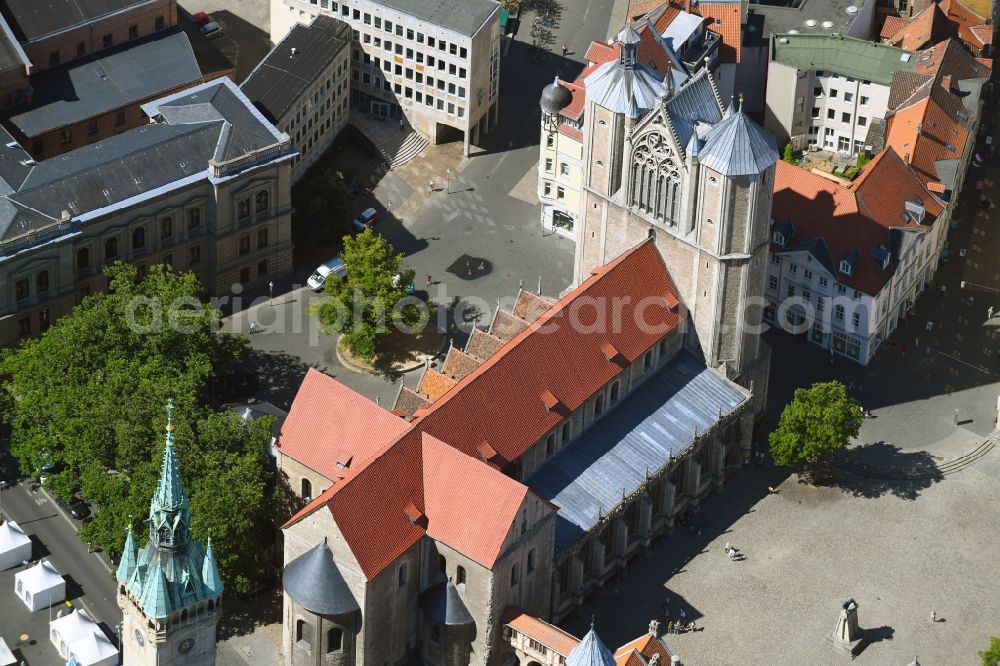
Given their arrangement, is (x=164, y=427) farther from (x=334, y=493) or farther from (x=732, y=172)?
(x=732, y=172)

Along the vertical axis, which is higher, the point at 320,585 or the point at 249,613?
the point at 320,585

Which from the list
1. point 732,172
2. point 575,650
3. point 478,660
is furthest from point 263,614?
point 732,172

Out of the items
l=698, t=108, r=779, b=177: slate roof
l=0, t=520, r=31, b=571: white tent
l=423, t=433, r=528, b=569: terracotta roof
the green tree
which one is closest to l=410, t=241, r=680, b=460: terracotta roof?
l=423, t=433, r=528, b=569: terracotta roof

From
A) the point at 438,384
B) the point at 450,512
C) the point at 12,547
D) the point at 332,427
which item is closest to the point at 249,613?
the point at 332,427

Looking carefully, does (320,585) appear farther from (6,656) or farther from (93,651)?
(6,656)

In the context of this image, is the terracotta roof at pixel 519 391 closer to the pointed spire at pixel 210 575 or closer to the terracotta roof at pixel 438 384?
the terracotta roof at pixel 438 384

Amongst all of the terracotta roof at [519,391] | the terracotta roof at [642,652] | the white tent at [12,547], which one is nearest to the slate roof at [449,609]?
the terracotta roof at [519,391]
